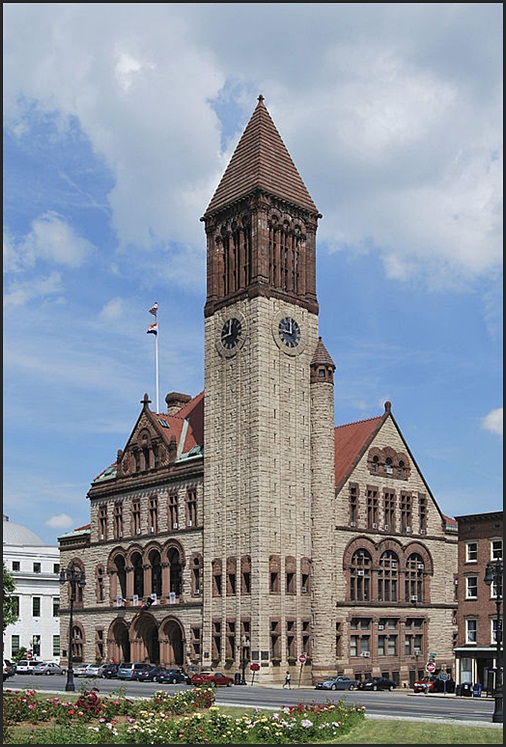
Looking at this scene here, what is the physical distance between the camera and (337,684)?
70750 mm

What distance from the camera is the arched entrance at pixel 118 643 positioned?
91.9 meters

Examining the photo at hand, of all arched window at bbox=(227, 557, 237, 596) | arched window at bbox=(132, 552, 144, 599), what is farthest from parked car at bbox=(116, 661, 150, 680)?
arched window at bbox=(132, 552, 144, 599)

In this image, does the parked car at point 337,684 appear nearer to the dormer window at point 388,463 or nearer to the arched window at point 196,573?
the arched window at point 196,573

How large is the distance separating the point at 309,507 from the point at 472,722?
42.0 meters

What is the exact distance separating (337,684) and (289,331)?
27603 mm

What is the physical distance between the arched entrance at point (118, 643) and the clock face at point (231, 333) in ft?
90.5

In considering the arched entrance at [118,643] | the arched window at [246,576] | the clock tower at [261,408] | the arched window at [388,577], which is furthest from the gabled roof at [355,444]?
the arched entrance at [118,643]

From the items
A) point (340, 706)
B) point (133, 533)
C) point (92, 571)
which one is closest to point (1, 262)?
point (340, 706)

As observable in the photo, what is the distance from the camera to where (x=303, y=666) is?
77.2 metres

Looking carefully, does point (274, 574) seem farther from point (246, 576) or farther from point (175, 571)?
point (175, 571)

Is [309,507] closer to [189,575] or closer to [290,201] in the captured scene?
[189,575]

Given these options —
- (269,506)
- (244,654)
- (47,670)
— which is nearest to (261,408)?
(269,506)

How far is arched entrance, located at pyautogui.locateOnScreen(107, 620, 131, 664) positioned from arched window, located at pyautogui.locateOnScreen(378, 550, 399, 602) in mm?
23524

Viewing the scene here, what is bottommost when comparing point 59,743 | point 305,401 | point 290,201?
point 59,743
